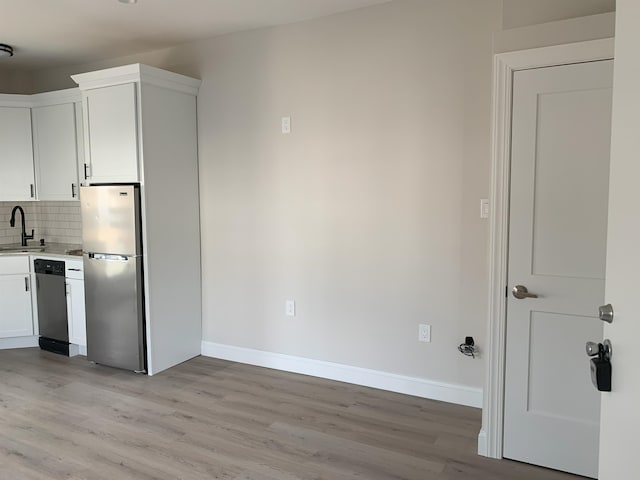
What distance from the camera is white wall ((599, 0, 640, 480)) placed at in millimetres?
1146

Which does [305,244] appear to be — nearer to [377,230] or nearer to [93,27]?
[377,230]

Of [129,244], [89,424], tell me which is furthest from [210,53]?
[89,424]

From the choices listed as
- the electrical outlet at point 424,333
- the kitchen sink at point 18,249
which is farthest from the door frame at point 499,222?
the kitchen sink at point 18,249

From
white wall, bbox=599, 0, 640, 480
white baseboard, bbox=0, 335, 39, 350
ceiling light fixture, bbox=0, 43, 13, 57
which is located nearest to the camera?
white wall, bbox=599, 0, 640, 480

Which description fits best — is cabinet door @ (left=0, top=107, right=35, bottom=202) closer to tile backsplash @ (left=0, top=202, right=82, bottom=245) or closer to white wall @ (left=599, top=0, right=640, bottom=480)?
tile backsplash @ (left=0, top=202, right=82, bottom=245)

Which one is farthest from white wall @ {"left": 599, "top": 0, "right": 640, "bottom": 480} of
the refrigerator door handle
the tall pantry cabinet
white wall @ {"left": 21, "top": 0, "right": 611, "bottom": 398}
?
the refrigerator door handle

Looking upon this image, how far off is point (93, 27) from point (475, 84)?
2.88 m

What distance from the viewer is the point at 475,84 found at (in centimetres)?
308

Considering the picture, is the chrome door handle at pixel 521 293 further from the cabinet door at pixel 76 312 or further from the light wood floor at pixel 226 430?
the cabinet door at pixel 76 312

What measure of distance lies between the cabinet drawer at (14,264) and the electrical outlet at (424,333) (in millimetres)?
3619

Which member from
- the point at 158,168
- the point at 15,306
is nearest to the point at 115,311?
the point at 158,168

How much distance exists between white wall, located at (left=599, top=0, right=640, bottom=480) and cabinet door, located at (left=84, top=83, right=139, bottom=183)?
10.8ft

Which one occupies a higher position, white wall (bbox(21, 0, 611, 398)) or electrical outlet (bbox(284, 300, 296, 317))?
white wall (bbox(21, 0, 611, 398))

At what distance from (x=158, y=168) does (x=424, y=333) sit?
7.80ft
